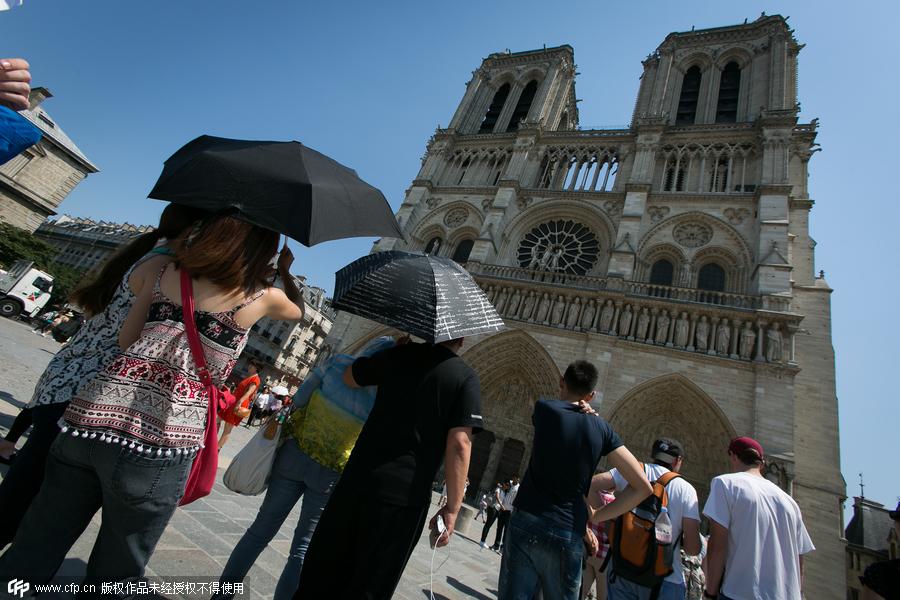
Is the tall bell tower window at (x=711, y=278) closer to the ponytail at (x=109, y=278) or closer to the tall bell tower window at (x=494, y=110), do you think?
the tall bell tower window at (x=494, y=110)

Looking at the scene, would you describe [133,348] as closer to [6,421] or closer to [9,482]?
[9,482]

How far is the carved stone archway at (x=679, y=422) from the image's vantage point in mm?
10266

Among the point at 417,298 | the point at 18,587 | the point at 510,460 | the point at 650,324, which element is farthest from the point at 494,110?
the point at 18,587

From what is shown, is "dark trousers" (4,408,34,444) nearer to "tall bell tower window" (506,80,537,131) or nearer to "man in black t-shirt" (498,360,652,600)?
"man in black t-shirt" (498,360,652,600)

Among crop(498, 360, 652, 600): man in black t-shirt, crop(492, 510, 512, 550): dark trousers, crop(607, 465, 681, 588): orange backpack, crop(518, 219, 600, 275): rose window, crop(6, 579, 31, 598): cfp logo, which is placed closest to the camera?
crop(6, 579, 31, 598): cfp logo

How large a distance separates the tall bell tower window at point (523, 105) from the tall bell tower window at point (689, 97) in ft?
22.5

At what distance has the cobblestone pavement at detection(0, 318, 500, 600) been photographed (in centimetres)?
221

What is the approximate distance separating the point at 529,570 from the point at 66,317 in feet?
69.7

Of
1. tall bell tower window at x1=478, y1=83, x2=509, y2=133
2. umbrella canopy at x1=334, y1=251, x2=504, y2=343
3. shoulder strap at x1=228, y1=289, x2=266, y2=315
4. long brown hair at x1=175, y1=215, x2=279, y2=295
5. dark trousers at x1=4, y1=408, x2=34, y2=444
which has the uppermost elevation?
tall bell tower window at x1=478, y1=83, x2=509, y2=133

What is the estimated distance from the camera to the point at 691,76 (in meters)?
19.3

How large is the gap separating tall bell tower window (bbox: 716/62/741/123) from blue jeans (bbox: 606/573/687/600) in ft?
64.0

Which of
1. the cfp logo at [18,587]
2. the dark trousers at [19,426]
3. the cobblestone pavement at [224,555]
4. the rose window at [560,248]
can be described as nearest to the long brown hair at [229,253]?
the cfp logo at [18,587]

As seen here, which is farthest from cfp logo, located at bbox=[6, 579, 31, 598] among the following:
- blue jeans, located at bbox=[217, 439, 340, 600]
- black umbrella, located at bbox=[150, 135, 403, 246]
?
black umbrella, located at bbox=[150, 135, 403, 246]

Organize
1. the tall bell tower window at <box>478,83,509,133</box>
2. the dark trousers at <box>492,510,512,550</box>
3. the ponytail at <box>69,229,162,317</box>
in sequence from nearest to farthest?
the ponytail at <box>69,229,162,317</box>, the dark trousers at <box>492,510,512,550</box>, the tall bell tower window at <box>478,83,509,133</box>
